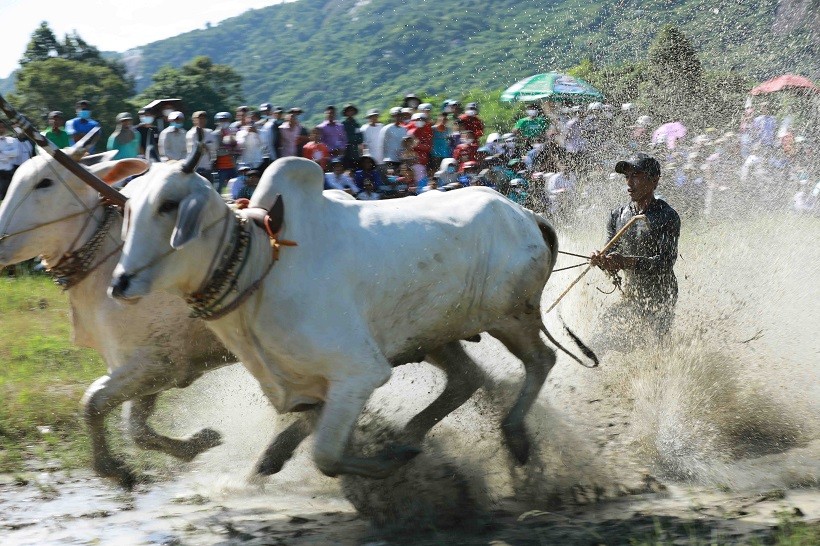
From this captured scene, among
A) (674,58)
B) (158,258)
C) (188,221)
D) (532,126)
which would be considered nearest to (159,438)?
(158,258)

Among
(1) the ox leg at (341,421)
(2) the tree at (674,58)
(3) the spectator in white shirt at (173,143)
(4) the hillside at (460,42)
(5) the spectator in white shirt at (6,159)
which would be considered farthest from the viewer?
(4) the hillside at (460,42)

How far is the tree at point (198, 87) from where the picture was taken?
26.8m

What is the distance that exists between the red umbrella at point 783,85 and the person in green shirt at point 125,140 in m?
6.89

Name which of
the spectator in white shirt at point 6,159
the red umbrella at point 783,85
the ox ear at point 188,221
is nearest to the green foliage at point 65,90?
the spectator in white shirt at point 6,159

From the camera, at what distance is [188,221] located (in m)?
4.11

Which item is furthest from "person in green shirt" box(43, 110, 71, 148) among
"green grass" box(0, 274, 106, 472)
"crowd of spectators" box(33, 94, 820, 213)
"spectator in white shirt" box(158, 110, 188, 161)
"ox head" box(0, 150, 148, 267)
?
"ox head" box(0, 150, 148, 267)

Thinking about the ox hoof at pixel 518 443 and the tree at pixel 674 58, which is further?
the tree at pixel 674 58

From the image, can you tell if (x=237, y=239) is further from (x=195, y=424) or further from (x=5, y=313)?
(x=5, y=313)

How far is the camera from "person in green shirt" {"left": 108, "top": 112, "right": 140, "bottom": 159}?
10.6 meters

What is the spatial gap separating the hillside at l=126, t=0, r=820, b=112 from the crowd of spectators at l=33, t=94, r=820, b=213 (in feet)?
5.06

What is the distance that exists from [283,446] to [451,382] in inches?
38.9

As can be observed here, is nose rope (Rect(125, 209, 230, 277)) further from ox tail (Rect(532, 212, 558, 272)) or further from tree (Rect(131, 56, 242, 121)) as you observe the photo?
tree (Rect(131, 56, 242, 121))

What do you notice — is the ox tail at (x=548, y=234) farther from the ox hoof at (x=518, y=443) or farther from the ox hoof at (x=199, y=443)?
the ox hoof at (x=199, y=443)

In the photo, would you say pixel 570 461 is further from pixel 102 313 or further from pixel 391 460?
pixel 102 313
